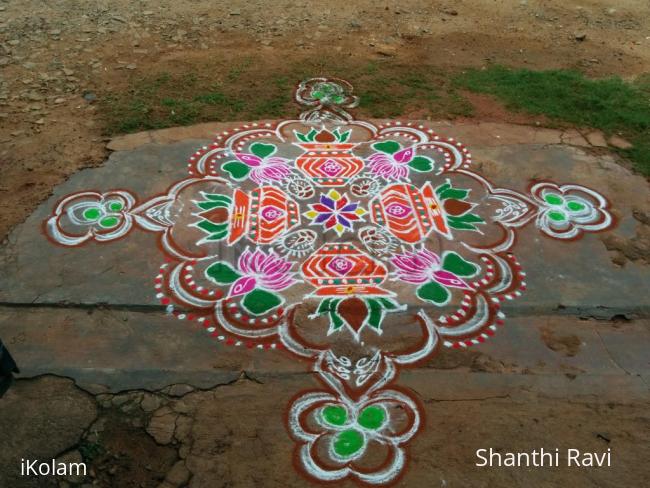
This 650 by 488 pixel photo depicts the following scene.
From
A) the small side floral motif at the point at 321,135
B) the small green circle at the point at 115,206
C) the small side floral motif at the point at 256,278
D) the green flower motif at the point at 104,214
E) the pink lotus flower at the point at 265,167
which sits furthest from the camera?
the small side floral motif at the point at 321,135

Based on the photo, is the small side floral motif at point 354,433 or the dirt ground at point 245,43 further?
the dirt ground at point 245,43

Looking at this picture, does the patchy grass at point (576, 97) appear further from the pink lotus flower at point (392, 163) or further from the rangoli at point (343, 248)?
the pink lotus flower at point (392, 163)

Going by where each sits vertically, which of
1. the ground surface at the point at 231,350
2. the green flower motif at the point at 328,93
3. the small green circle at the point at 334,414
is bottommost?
the small green circle at the point at 334,414

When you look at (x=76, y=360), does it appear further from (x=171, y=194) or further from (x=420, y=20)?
(x=420, y=20)

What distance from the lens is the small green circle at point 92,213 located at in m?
4.49

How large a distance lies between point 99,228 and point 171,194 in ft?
2.12

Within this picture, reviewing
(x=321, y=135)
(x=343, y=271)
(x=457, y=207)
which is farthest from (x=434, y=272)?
(x=321, y=135)

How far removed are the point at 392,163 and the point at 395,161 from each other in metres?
0.04

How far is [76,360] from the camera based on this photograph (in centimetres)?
347

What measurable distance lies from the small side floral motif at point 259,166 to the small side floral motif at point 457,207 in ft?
4.57

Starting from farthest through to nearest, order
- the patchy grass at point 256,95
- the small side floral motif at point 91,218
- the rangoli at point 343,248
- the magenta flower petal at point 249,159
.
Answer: the patchy grass at point 256,95 → the magenta flower petal at point 249,159 → the small side floral motif at point 91,218 → the rangoli at point 343,248

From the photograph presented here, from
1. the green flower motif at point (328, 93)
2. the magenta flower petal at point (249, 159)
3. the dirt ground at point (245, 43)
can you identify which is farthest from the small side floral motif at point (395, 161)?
the magenta flower petal at point (249, 159)

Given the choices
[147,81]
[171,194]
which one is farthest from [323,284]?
[147,81]

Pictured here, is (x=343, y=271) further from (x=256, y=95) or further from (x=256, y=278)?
(x=256, y=95)
